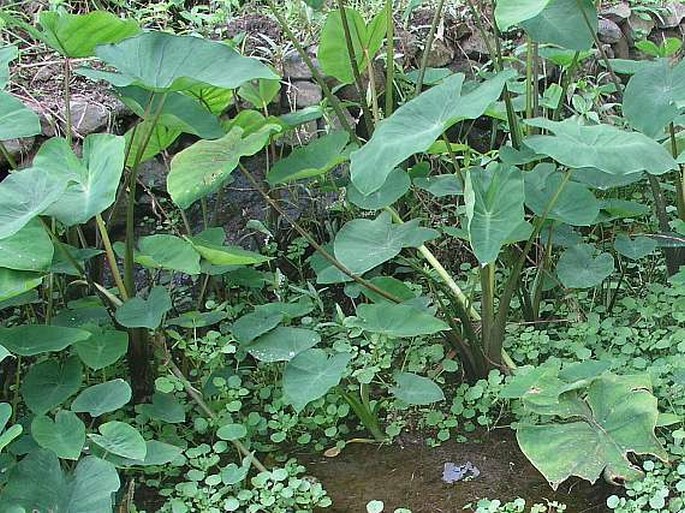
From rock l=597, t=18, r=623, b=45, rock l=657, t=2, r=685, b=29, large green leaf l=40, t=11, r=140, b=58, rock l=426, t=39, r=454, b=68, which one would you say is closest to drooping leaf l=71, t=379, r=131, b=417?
large green leaf l=40, t=11, r=140, b=58

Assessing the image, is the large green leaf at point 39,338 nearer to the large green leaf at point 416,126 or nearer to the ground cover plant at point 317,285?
the ground cover plant at point 317,285

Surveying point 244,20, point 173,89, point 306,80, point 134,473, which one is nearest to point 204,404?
point 134,473

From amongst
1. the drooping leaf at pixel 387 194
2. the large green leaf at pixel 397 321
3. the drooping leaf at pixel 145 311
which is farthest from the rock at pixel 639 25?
the drooping leaf at pixel 145 311

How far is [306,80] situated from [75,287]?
3.01ft

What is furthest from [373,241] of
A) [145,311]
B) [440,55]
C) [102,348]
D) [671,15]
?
[671,15]

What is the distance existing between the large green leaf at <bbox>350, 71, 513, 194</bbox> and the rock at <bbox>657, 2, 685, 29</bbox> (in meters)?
1.73

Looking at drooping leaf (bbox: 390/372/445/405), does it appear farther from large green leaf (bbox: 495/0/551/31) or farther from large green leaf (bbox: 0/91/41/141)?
large green leaf (bbox: 0/91/41/141)

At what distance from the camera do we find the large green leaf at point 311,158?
2201 millimetres

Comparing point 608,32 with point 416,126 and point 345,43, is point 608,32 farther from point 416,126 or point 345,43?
point 416,126

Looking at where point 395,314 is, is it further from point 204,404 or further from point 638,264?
point 638,264

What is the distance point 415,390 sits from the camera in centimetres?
191

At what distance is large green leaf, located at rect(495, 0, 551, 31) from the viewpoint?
5.61 feet

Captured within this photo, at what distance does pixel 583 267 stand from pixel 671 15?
5.17ft

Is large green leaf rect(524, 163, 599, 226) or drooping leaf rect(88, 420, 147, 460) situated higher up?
large green leaf rect(524, 163, 599, 226)
